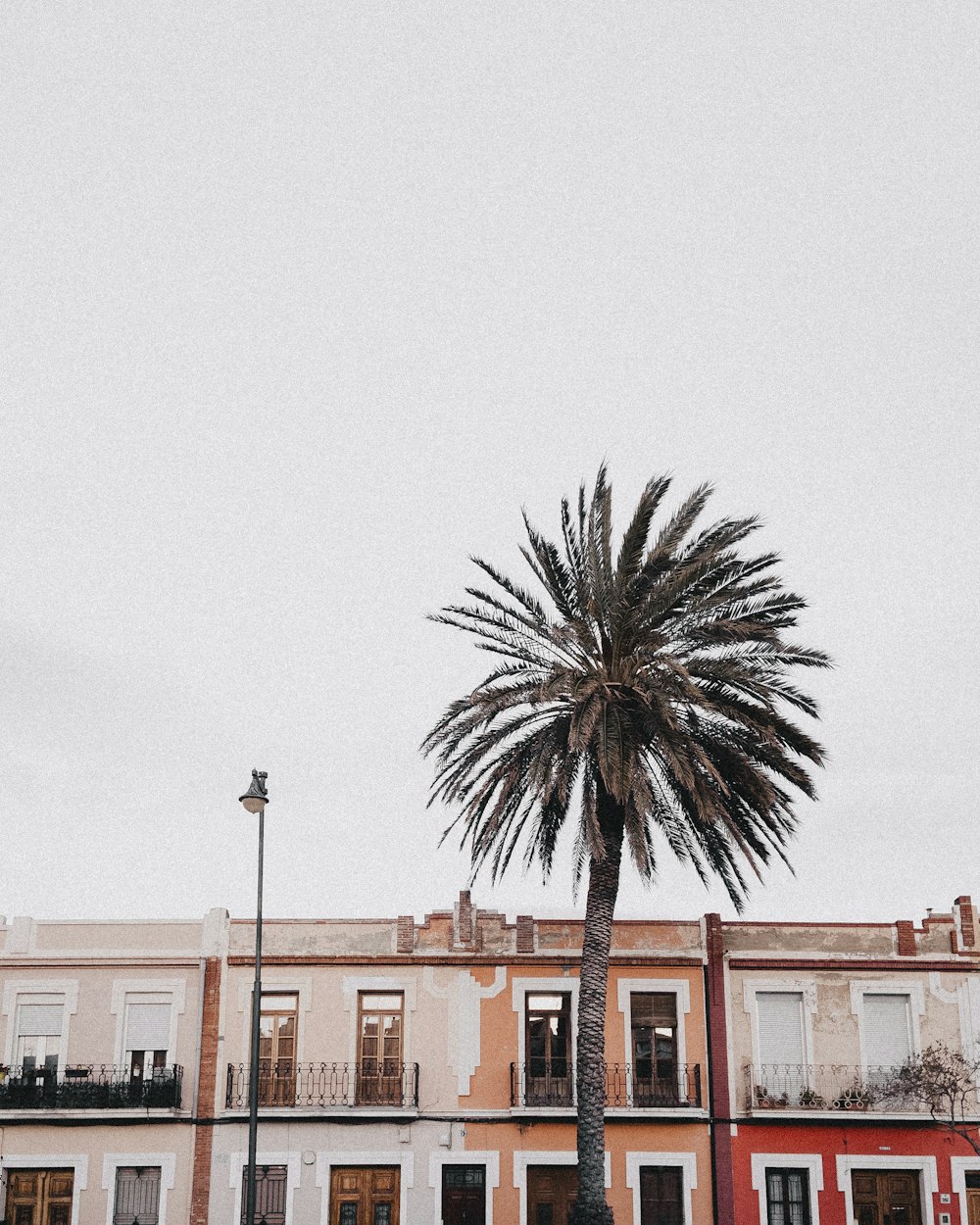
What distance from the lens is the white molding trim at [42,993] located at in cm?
3325

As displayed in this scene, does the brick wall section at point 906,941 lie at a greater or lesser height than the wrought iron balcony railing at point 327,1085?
greater

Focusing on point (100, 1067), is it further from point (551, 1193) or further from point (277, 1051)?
point (551, 1193)

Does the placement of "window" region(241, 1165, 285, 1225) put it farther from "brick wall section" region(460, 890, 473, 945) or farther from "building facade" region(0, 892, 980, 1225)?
"brick wall section" region(460, 890, 473, 945)

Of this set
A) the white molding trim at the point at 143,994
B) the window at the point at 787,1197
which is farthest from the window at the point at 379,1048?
the window at the point at 787,1197

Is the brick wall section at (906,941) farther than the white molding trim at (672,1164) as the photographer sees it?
Yes

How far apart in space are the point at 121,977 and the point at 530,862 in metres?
10.2

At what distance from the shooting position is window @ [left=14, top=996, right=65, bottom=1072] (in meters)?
33.2

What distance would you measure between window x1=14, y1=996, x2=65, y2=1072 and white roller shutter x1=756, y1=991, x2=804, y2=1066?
647 inches

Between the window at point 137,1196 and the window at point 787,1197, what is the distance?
13.8m

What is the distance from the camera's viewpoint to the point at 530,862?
104 ft

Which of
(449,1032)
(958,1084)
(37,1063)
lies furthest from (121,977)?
(958,1084)

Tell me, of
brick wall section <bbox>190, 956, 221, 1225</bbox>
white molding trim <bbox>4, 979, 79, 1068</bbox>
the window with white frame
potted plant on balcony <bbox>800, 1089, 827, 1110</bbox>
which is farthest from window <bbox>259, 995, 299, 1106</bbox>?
potted plant on balcony <bbox>800, 1089, 827, 1110</bbox>

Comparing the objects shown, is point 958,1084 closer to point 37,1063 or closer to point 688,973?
point 688,973

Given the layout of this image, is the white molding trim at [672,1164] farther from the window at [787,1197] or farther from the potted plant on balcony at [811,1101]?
the potted plant on balcony at [811,1101]
